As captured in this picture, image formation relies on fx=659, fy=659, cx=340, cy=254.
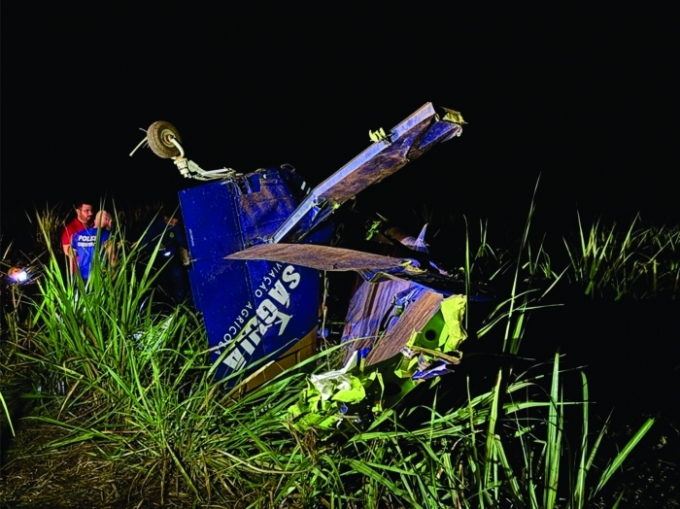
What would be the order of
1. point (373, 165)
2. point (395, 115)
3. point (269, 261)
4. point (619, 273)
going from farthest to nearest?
1. point (395, 115)
2. point (619, 273)
3. point (269, 261)
4. point (373, 165)

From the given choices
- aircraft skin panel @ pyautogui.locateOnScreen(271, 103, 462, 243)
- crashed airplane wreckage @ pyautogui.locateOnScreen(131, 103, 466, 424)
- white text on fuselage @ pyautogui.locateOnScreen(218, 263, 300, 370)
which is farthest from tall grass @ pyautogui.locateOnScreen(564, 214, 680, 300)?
white text on fuselage @ pyautogui.locateOnScreen(218, 263, 300, 370)

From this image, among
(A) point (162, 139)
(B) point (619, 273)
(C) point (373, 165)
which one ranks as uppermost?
(A) point (162, 139)

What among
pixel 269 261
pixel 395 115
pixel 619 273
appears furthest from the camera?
pixel 395 115

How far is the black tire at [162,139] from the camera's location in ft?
10.4

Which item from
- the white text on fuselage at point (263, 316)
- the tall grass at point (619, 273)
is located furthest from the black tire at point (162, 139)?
the tall grass at point (619, 273)

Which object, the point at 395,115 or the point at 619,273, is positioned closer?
the point at 619,273

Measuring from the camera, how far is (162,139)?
3.20 m

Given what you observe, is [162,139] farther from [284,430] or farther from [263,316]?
[284,430]

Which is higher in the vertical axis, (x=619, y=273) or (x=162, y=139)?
(x=162, y=139)

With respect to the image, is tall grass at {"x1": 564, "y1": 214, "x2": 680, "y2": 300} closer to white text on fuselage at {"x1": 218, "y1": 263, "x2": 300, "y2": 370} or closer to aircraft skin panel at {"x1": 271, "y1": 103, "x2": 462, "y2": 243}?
aircraft skin panel at {"x1": 271, "y1": 103, "x2": 462, "y2": 243}

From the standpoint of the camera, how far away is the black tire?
10.4 feet

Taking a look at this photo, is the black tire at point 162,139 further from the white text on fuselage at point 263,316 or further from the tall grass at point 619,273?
the tall grass at point 619,273

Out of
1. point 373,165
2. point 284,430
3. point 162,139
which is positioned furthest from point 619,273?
point 162,139

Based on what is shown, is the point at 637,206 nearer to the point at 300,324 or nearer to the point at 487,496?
the point at 300,324
